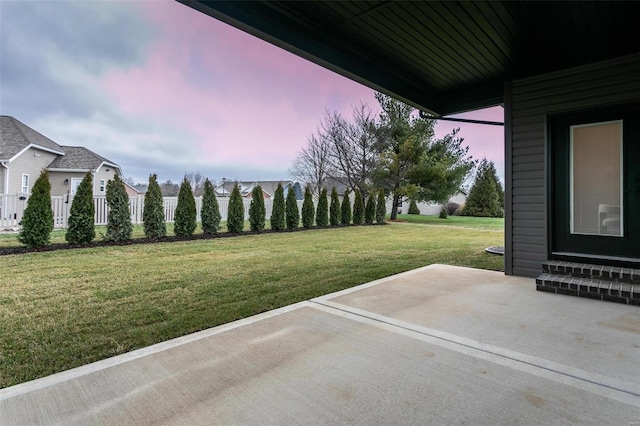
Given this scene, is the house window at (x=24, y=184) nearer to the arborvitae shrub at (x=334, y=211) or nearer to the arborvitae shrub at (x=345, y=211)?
the arborvitae shrub at (x=334, y=211)

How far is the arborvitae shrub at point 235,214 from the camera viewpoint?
912cm

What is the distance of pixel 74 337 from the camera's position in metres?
2.27

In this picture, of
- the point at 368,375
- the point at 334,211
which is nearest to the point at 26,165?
the point at 334,211

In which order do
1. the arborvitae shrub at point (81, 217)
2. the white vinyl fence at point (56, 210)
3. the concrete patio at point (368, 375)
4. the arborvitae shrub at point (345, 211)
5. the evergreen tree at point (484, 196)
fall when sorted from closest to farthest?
the concrete patio at point (368, 375), the arborvitae shrub at point (81, 217), the white vinyl fence at point (56, 210), the arborvitae shrub at point (345, 211), the evergreen tree at point (484, 196)

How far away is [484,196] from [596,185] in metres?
19.1

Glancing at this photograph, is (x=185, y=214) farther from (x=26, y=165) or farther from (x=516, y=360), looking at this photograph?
(x=26, y=165)

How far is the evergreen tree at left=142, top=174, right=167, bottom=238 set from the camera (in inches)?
297

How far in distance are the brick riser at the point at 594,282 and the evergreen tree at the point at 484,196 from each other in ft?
62.4

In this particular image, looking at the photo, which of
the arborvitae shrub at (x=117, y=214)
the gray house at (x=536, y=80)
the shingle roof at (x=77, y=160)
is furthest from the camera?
the shingle roof at (x=77, y=160)

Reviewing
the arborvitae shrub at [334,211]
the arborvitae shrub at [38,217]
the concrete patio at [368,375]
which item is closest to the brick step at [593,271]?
the concrete patio at [368,375]

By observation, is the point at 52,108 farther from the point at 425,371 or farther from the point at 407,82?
the point at 425,371

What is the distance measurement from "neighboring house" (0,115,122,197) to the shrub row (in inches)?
220

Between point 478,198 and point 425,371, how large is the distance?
22.2m

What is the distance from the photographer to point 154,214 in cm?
757
